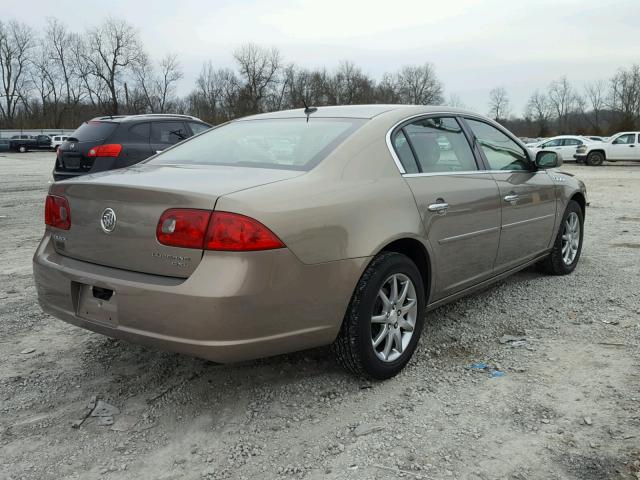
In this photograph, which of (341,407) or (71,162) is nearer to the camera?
(341,407)

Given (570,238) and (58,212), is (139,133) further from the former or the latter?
(570,238)

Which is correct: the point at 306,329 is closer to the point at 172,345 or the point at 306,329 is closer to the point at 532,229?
the point at 172,345

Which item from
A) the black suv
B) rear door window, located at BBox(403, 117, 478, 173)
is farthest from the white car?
rear door window, located at BBox(403, 117, 478, 173)

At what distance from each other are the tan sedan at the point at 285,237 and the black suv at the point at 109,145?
15.9 ft

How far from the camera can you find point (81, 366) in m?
3.31

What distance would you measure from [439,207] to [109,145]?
623cm

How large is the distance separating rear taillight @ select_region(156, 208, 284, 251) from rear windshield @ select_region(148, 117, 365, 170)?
0.58m

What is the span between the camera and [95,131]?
8336 mm

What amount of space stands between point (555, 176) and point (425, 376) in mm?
2684

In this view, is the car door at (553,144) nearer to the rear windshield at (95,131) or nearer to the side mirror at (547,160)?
the rear windshield at (95,131)

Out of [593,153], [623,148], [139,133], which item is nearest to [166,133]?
[139,133]

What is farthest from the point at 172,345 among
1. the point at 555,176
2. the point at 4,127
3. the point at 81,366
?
the point at 4,127

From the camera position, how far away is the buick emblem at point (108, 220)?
2635 mm

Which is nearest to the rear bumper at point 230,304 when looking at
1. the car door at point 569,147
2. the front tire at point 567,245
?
the front tire at point 567,245
